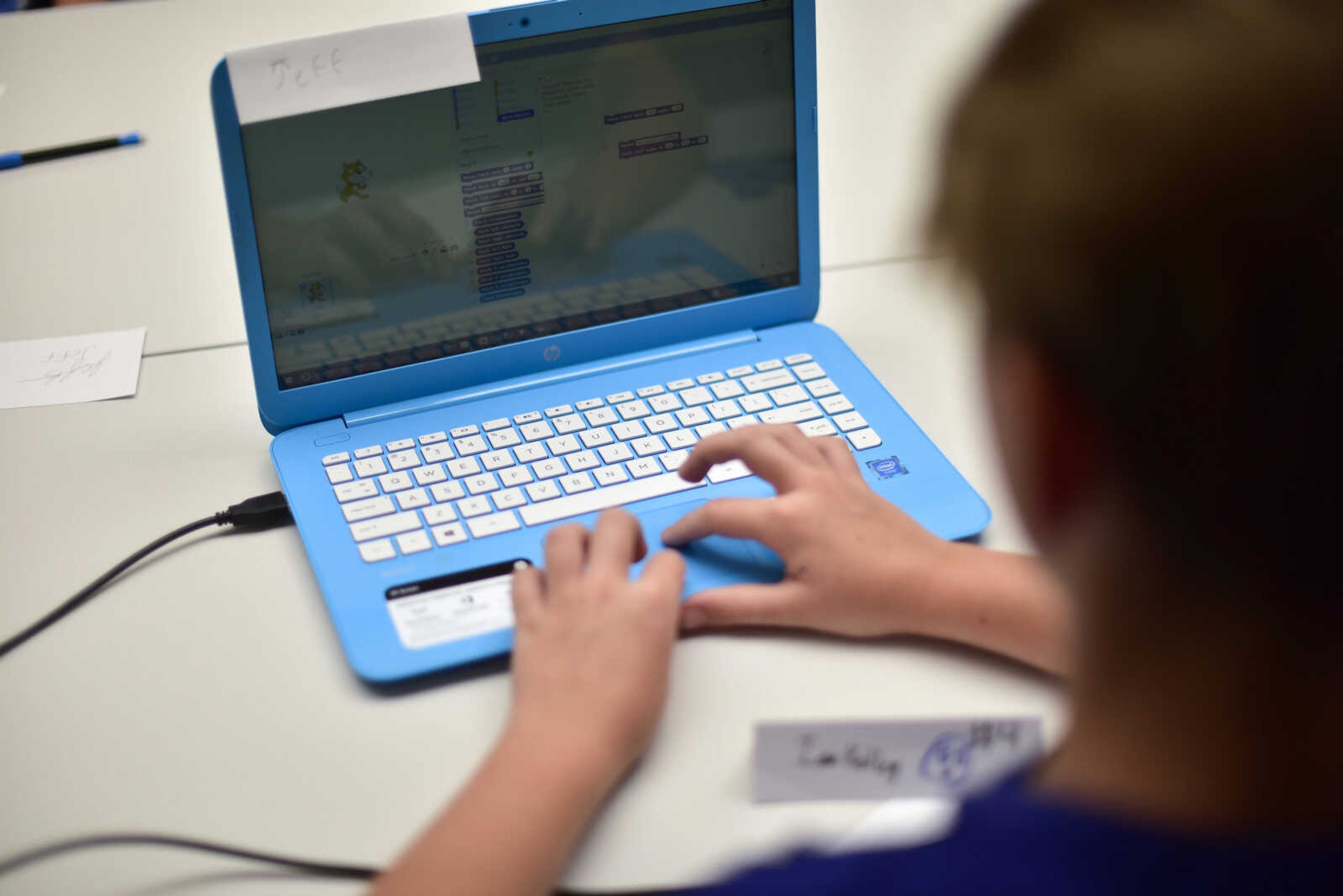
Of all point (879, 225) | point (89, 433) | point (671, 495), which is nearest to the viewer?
point (671, 495)

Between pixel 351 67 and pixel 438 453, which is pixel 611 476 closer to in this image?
pixel 438 453

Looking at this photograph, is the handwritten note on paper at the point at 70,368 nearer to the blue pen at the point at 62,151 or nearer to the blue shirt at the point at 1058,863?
the blue pen at the point at 62,151

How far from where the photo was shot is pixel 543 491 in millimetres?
774

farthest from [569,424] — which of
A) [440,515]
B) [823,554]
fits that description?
[823,554]

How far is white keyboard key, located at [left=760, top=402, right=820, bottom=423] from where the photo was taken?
84cm

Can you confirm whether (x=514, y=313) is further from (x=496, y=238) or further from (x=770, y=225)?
(x=770, y=225)

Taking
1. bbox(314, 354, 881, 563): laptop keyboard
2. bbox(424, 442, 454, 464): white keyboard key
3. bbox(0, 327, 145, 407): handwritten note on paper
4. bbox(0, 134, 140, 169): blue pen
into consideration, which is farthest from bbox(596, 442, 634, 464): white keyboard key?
bbox(0, 134, 140, 169): blue pen

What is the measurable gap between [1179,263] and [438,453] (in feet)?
1.83

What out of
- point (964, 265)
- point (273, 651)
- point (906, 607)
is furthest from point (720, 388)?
point (964, 265)

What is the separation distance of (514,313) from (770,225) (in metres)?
0.21

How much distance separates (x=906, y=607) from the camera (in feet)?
2.21

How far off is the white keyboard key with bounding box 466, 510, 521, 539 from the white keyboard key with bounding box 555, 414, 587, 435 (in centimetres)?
9

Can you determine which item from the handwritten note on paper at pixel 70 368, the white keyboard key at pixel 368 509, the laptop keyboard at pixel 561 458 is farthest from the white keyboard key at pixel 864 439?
the handwritten note on paper at pixel 70 368

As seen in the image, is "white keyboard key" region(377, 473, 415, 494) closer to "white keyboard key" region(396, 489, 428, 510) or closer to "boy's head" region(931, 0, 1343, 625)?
"white keyboard key" region(396, 489, 428, 510)
